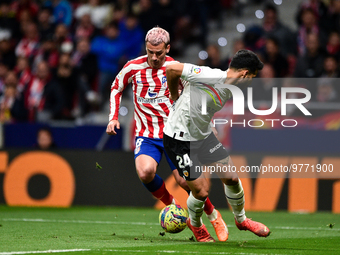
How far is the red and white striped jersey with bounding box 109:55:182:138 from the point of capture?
661 cm

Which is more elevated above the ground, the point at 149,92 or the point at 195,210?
the point at 149,92

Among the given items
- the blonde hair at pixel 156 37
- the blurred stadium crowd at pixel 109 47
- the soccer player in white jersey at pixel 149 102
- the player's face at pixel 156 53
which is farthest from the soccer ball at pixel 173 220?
the blurred stadium crowd at pixel 109 47

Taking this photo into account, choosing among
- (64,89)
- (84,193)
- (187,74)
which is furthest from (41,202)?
(187,74)

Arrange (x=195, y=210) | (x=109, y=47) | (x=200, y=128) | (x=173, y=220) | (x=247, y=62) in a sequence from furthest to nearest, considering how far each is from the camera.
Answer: (x=109, y=47)
(x=173, y=220)
(x=195, y=210)
(x=200, y=128)
(x=247, y=62)

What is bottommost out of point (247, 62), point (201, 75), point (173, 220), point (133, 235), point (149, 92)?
point (133, 235)

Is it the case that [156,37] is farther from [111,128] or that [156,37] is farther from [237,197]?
[237,197]

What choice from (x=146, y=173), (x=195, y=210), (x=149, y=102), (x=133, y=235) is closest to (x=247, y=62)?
(x=195, y=210)

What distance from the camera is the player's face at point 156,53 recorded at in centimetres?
625

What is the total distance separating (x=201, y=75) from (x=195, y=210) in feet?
4.49

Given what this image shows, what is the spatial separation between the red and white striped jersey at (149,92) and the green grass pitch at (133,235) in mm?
1240

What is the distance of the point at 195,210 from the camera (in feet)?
18.8

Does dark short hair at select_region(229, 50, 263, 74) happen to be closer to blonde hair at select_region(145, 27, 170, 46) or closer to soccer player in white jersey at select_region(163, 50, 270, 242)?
soccer player in white jersey at select_region(163, 50, 270, 242)

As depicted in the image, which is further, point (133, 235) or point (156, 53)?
point (133, 235)

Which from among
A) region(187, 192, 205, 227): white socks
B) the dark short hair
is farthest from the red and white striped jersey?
the dark short hair
